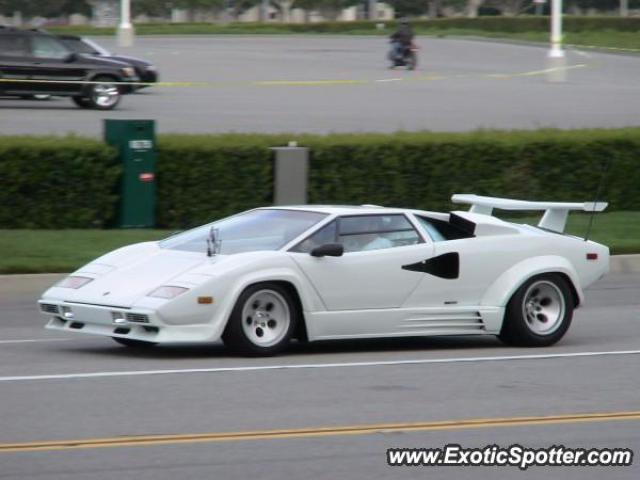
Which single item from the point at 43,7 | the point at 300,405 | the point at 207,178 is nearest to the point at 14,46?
the point at 207,178

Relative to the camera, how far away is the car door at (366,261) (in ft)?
35.2

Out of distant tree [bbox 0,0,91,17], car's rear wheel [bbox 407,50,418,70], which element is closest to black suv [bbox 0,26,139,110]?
car's rear wheel [bbox 407,50,418,70]

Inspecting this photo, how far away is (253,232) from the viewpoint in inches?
436

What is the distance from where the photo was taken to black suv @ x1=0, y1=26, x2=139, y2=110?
1199 inches

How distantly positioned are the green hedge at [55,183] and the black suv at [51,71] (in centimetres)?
1235

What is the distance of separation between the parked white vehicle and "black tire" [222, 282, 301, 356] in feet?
0.04

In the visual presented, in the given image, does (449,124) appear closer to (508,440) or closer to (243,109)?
(243,109)

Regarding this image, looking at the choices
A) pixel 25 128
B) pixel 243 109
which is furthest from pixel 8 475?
pixel 243 109

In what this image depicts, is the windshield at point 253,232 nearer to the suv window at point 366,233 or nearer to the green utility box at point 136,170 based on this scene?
the suv window at point 366,233

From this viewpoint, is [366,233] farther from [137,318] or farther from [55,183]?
[55,183]

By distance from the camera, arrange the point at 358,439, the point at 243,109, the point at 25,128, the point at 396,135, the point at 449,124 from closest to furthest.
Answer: the point at 358,439, the point at 396,135, the point at 25,128, the point at 449,124, the point at 243,109

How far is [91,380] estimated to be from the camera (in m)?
9.41

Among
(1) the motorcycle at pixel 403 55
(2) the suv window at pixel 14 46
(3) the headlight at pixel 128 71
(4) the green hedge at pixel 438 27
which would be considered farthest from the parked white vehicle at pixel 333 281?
(4) the green hedge at pixel 438 27

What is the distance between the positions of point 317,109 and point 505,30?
48.1 m
